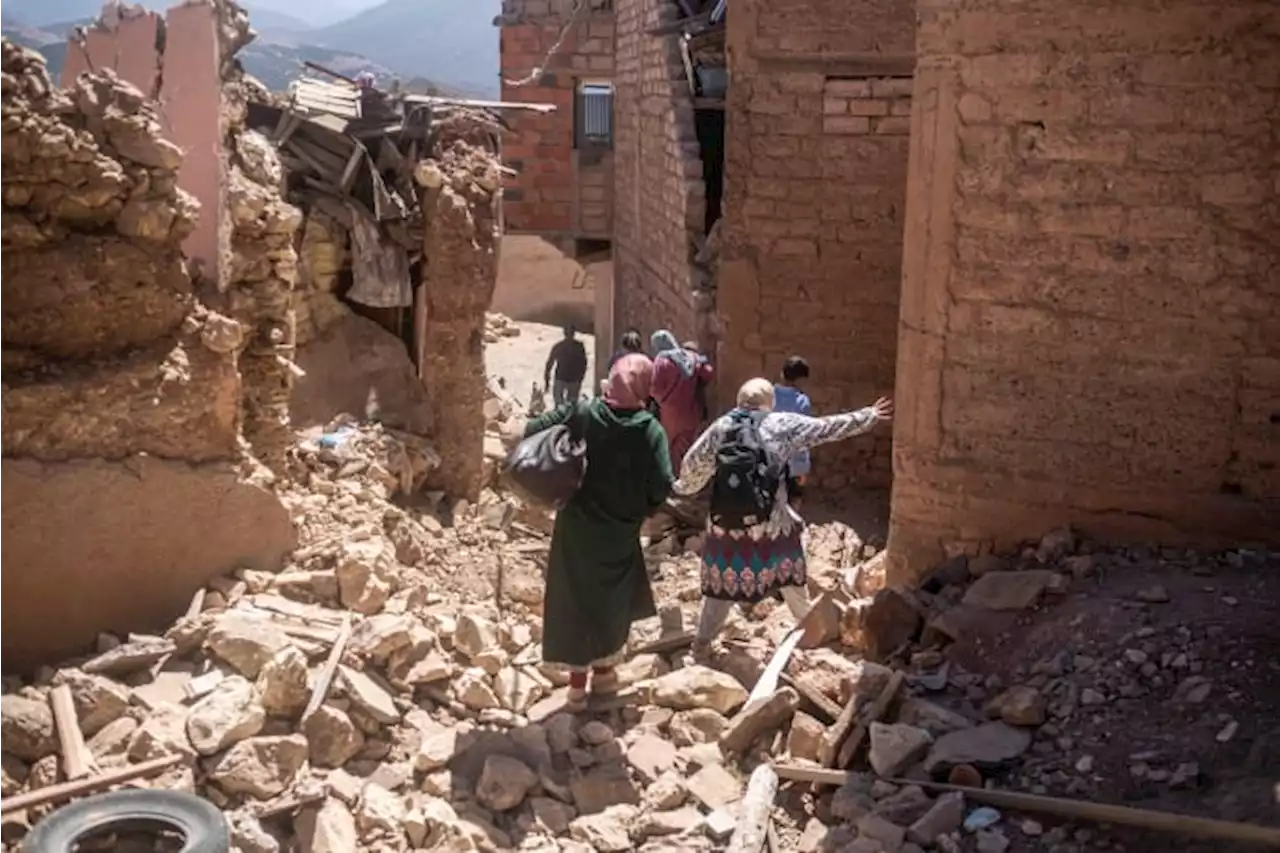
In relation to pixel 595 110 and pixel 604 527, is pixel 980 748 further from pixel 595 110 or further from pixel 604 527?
pixel 595 110

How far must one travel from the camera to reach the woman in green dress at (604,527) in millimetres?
5125

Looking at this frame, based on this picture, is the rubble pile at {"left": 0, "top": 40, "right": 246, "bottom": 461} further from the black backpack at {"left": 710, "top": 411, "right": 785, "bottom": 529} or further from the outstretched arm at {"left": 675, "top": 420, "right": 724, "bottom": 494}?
the black backpack at {"left": 710, "top": 411, "right": 785, "bottom": 529}

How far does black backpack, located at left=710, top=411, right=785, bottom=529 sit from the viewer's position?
18.5 feet

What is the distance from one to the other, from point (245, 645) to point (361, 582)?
68 cm

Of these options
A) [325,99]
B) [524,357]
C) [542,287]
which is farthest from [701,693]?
[542,287]

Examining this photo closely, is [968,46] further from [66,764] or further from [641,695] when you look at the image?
[66,764]

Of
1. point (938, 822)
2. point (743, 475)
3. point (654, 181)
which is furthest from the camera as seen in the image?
point (654, 181)

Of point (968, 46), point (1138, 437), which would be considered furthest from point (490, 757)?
point (968, 46)

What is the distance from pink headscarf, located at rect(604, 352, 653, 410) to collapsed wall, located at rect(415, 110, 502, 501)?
3.25 meters

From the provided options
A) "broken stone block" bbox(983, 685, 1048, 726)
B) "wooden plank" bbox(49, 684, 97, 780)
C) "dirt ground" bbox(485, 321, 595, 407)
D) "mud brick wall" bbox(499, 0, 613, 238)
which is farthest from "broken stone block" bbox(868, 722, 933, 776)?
"mud brick wall" bbox(499, 0, 613, 238)

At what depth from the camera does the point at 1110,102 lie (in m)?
4.89

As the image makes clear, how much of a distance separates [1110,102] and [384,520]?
12.5 ft

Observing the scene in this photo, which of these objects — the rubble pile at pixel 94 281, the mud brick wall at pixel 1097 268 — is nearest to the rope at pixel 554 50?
the mud brick wall at pixel 1097 268

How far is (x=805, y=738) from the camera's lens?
4641 millimetres
